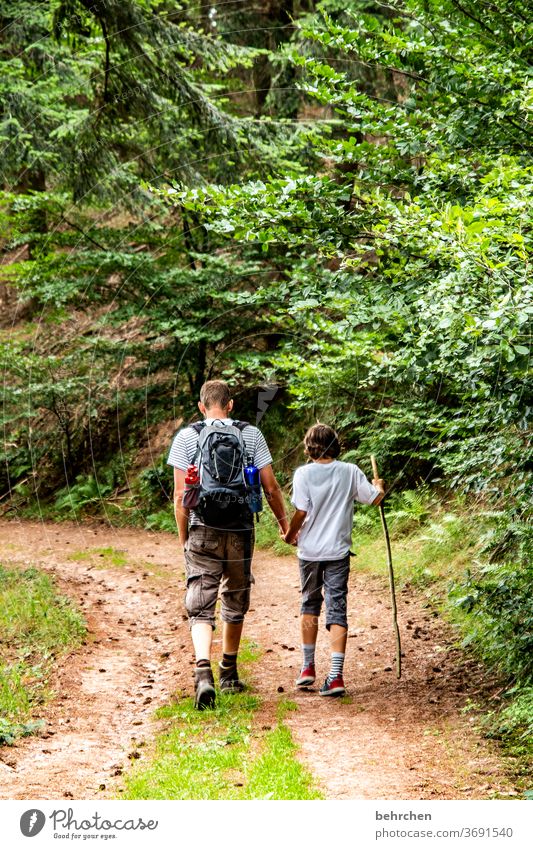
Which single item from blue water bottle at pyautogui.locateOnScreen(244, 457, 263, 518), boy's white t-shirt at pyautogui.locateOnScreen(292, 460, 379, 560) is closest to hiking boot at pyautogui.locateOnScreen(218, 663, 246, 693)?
boy's white t-shirt at pyautogui.locateOnScreen(292, 460, 379, 560)

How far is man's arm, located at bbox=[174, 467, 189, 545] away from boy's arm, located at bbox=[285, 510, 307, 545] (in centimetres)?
73

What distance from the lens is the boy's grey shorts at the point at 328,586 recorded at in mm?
5492

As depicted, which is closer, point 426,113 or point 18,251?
point 426,113

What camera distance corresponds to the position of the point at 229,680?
5.55m

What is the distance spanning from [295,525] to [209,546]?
0.67 metres

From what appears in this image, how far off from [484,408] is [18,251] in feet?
63.9

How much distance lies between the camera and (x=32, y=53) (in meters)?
13.3

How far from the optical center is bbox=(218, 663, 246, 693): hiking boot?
551cm

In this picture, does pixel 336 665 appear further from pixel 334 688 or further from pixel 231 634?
pixel 231 634

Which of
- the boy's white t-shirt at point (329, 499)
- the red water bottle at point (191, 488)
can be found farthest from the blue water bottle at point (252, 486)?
the boy's white t-shirt at point (329, 499)
